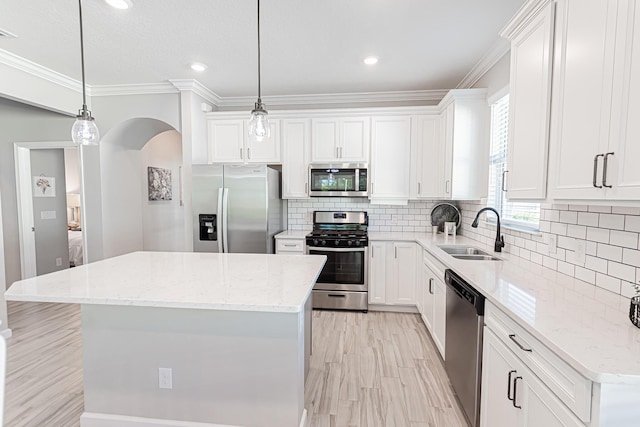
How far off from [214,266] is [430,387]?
1.81 meters

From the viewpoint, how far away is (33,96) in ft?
10.5

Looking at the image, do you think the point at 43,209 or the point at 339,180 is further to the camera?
the point at 43,209

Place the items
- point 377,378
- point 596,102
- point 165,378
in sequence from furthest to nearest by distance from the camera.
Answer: point 377,378 < point 165,378 < point 596,102

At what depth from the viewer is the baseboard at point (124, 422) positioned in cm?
177

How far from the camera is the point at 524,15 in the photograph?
1.75 meters

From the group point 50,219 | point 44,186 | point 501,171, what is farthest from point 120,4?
point 50,219

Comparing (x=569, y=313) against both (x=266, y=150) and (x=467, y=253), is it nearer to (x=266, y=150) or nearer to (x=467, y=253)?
(x=467, y=253)

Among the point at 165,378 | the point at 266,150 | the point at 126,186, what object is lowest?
the point at 165,378

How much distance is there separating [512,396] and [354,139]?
3039 mm

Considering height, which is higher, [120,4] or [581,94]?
[120,4]

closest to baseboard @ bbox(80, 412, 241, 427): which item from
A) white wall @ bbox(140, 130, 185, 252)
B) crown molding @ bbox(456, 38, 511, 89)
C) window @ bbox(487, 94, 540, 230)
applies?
window @ bbox(487, 94, 540, 230)

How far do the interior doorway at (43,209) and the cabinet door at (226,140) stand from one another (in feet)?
5.25

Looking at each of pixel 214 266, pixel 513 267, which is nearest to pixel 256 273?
pixel 214 266

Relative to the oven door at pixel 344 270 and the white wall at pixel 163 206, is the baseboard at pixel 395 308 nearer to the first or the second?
the oven door at pixel 344 270
